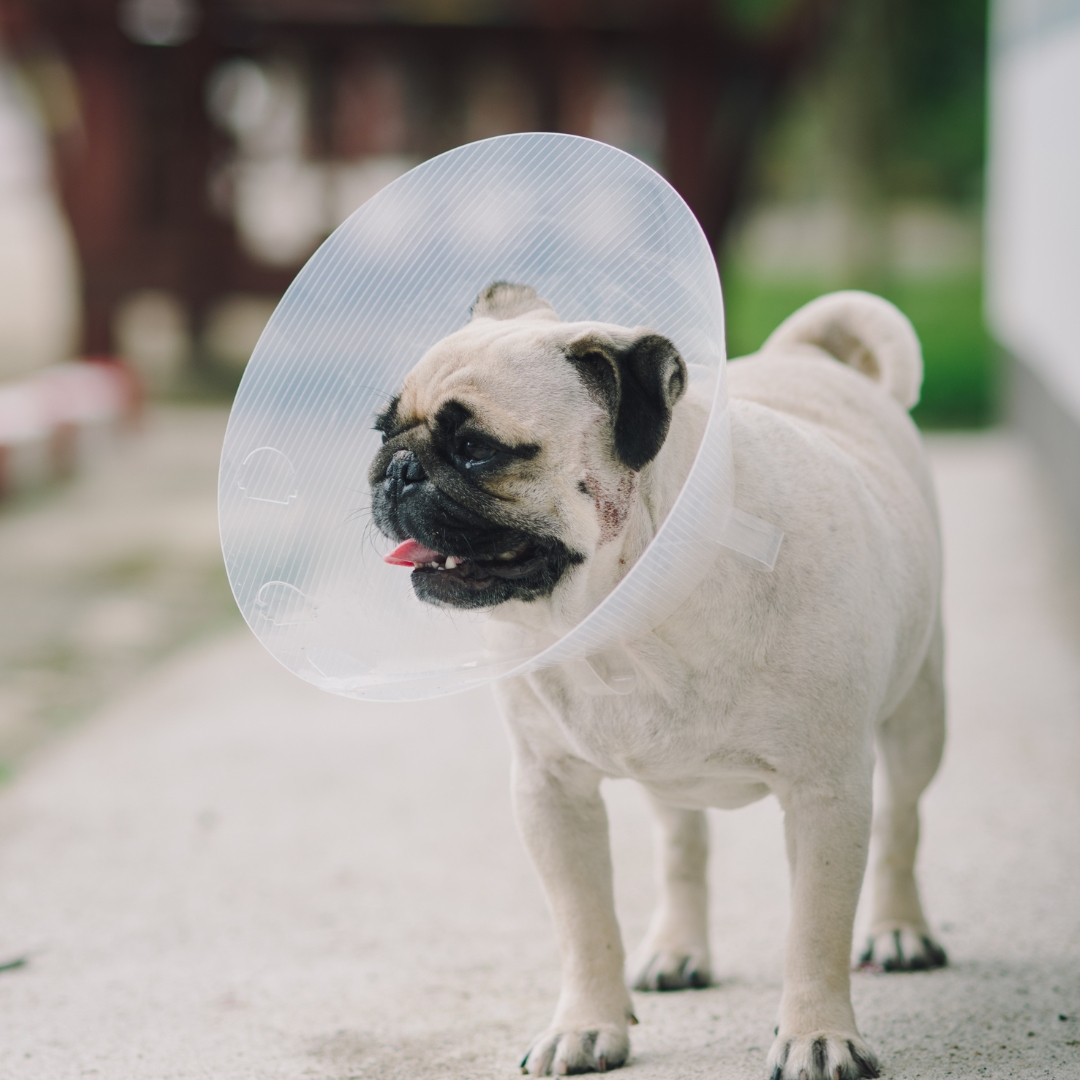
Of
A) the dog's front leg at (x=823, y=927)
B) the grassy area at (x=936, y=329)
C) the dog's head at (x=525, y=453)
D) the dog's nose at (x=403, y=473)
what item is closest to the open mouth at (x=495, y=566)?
the dog's head at (x=525, y=453)

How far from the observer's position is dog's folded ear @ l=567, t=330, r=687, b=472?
7.77 ft

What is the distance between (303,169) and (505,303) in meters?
14.3

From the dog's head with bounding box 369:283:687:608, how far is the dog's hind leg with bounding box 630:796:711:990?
107 centimetres

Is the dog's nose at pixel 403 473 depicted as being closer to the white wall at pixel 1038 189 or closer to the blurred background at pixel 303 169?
the blurred background at pixel 303 169

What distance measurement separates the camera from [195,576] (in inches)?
331

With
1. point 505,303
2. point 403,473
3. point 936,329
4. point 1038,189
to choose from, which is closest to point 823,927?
point 403,473

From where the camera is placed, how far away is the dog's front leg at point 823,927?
2588mm

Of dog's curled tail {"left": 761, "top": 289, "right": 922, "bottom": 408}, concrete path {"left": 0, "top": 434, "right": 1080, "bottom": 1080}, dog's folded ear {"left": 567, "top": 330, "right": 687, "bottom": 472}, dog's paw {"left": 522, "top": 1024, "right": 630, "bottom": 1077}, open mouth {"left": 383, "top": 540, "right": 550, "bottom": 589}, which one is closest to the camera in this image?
dog's folded ear {"left": 567, "top": 330, "right": 687, "bottom": 472}

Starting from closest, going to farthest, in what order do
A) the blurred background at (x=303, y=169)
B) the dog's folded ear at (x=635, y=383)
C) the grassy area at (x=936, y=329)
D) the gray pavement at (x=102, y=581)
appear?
the dog's folded ear at (x=635, y=383), the gray pavement at (x=102, y=581), the blurred background at (x=303, y=169), the grassy area at (x=936, y=329)

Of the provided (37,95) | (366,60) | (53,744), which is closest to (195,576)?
(53,744)

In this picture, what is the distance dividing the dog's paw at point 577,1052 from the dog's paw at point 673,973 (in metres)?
0.45

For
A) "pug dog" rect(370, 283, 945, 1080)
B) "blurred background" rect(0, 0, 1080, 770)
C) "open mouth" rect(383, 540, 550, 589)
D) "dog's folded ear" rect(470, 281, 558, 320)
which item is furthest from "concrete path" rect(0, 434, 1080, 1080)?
"blurred background" rect(0, 0, 1080, 770)

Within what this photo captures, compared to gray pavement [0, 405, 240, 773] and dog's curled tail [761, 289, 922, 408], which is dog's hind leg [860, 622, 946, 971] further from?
gray pavement [0, 405, 240, 773]

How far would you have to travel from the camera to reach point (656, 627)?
2.51 m
